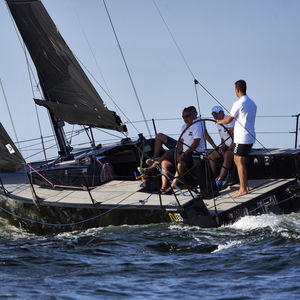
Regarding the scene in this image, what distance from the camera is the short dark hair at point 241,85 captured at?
27.2ft

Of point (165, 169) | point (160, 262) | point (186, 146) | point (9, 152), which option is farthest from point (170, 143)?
point (160, 262)

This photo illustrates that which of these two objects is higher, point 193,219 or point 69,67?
point 69,67

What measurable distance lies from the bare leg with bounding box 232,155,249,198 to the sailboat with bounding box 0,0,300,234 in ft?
0.49

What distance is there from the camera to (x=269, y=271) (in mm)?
6039

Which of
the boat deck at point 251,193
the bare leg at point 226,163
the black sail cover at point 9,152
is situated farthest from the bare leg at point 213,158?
the black sail cover at point 9,152

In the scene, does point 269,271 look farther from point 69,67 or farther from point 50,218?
point 69,67

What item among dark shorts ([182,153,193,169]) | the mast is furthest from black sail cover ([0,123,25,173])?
dark shorts ([182,153,193,169])

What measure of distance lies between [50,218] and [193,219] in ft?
7.82

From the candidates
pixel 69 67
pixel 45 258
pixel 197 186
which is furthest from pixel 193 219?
pixel 69 67

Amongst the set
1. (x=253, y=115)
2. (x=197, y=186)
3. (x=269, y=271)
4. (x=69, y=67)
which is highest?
(x=69, y=67)

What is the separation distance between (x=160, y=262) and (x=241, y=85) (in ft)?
9.38

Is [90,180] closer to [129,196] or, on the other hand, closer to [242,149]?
[129,196]

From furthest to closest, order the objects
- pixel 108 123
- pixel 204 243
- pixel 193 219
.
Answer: pixel 108 123 < pixel 193 219 < pixel 204 243

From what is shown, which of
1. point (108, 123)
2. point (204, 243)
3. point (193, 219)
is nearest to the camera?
point (204, 243)
